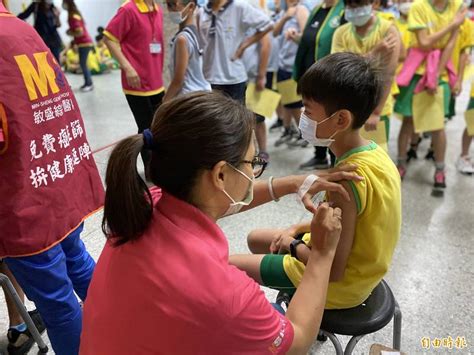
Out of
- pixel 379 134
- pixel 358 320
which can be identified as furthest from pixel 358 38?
pixel 358 320

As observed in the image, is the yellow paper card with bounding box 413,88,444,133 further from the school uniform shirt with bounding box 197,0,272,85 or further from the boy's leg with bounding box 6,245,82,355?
the boy's leg with bounding box 6,245,82,355

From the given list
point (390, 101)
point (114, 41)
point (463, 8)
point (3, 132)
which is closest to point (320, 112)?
point (3, 132)

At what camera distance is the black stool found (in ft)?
3.42

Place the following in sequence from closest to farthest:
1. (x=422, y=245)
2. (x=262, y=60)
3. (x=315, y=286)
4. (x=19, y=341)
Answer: (x=315, y=286) < (x=19, y=341) < (x=422, y=245) < (x=262, y=60)

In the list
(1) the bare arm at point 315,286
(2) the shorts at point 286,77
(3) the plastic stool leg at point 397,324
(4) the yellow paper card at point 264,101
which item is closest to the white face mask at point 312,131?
(1) the bare arm at point 315,286

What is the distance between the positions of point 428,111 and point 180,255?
92.8 inches

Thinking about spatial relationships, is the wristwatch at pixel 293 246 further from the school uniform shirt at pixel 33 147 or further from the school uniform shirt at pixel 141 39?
the school uniform shirt at pixel 141 39

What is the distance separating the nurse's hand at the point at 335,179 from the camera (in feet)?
3.12

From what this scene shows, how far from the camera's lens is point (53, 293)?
1.17 meters

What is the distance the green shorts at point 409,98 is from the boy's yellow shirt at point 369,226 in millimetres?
1803

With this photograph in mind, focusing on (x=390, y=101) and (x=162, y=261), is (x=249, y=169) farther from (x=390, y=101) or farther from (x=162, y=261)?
(x=390, y=101)

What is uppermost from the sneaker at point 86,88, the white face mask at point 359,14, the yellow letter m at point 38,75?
the yellow letter m at point 38,75

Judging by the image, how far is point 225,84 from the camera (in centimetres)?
262

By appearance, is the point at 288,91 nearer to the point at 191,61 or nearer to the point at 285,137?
the point at 285,137
